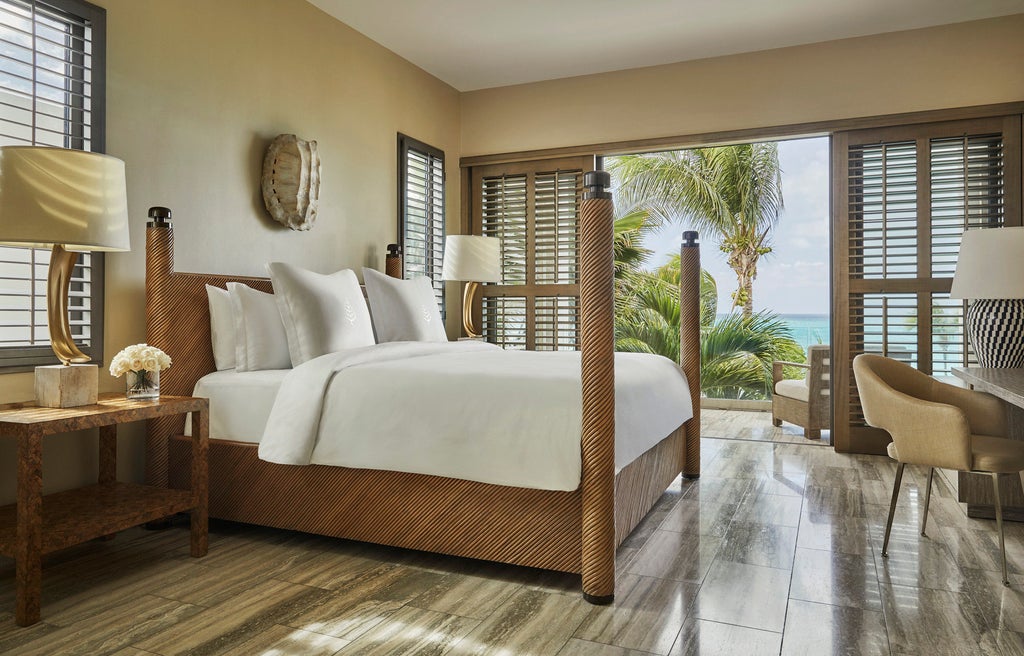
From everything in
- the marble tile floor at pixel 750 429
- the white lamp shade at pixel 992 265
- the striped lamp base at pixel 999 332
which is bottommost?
the marble tile floor at pixel 750 429

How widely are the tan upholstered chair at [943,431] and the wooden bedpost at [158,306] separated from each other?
290cm

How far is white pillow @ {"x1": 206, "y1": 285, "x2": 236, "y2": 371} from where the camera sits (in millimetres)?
3260

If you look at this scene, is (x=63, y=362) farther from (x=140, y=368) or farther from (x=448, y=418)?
(x=448, y=418)

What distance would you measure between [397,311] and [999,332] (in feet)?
9.61

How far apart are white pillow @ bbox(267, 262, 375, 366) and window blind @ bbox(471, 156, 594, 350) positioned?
2584mm

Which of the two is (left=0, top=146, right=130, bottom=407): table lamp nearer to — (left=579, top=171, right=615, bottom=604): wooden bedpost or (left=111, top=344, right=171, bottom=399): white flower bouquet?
(left=111, top=344, right=171, bottom=399): white flower bouquet

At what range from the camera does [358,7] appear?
14.0ft

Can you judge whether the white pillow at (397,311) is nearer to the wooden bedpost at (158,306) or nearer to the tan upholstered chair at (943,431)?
the wooden bedpost at (158,306)

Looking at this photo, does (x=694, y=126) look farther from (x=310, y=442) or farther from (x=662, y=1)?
(x=310, y=442)

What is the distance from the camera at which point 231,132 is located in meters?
3.66

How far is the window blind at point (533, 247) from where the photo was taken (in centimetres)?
562

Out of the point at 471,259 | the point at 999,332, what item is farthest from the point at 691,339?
the point at 471,259

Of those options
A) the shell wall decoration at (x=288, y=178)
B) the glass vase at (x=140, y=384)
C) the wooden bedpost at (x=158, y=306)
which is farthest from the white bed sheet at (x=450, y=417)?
the shell wall decoration at (x=288, y=178)

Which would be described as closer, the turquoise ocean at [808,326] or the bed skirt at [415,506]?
the bed skirt at [415,506]
